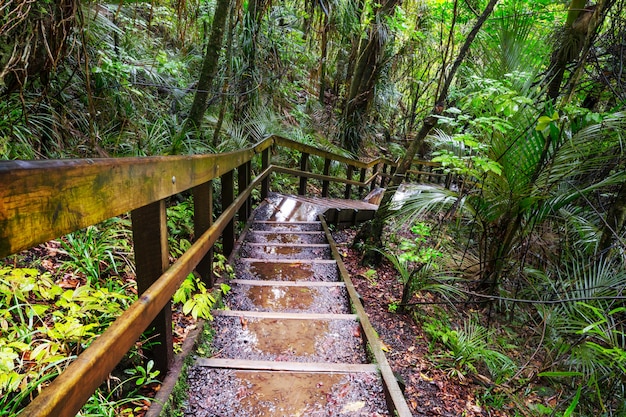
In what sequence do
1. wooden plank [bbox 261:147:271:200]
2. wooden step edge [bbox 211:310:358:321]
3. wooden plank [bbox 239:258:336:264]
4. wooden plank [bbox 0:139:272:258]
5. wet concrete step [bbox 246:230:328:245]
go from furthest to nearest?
wooden plank [bbox 261:147:271:200] → wet concrete step [bbox 246:230:328:245] → wooden plank [bbox 239:258:336:264] → wooden step edge [bbox 211:310:358:321] → wooden plank [bbox 0:139:272:258]

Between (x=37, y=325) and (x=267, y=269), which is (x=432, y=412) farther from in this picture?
(x=37, y=325)

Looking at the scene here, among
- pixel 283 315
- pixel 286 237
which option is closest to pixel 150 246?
pixel 283 315

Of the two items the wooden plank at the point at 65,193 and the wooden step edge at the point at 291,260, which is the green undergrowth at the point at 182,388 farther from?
the wooden step edge at the point at 291,260

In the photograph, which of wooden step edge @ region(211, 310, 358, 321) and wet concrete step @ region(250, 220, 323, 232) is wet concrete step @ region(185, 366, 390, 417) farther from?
wet concrete step @ region(250, 220, 323, 232)

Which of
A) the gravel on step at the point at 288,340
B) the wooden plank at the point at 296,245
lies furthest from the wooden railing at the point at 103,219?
the wooden plank at the point at 296,245

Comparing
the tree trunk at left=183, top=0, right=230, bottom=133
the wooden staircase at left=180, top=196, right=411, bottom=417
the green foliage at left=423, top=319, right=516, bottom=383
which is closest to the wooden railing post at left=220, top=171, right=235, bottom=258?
the wooden staircase at left=180, top=196, right=411, bottom=417

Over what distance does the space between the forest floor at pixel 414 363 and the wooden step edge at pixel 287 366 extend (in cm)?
53

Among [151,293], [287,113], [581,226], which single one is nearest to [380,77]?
[287,113]

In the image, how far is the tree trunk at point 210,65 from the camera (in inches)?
144

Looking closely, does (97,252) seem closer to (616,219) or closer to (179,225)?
(179,225)

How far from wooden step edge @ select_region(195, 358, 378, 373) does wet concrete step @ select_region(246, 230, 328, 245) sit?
86.0 inches

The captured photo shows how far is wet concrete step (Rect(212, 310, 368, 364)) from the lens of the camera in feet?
6.88

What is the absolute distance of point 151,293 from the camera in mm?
1306

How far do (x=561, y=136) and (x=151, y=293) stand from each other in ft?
10.7
